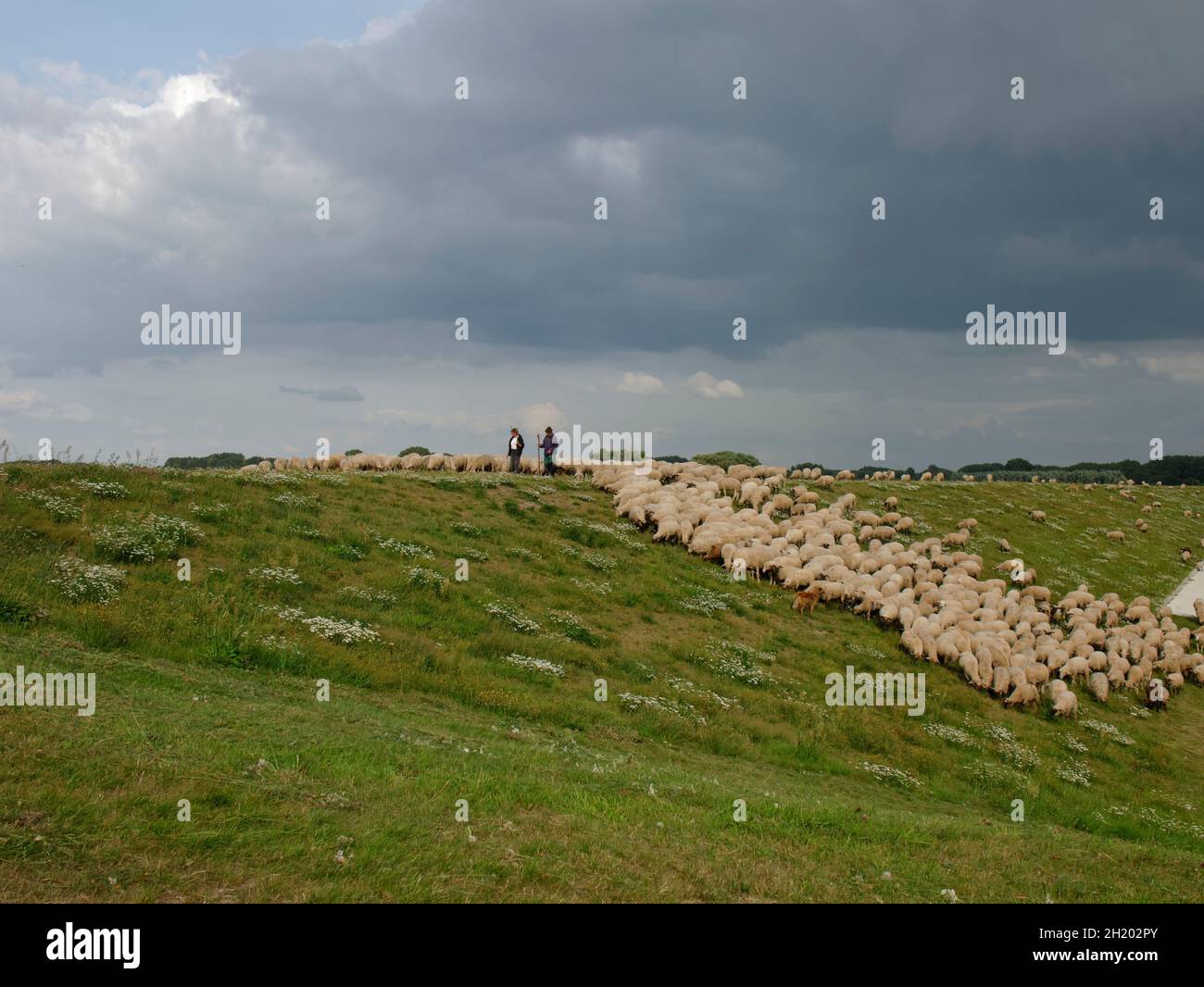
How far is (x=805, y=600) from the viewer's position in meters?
31.3

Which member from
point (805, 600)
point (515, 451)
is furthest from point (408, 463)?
point (805, 600)

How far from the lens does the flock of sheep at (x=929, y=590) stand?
96.8ft

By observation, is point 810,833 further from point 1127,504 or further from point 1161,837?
point 1127,504

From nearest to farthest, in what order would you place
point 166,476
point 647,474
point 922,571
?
point 166,476 → point 922,571 → point 647,474

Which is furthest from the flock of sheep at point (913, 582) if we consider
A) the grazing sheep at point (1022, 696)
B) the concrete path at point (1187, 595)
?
the concrete path at point (1187, 595)

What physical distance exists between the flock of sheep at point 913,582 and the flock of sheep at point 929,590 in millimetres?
58

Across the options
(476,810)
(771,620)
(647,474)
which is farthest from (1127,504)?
(476,810)

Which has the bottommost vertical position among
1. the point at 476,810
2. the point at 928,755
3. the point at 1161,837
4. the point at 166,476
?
the point at 1161,837

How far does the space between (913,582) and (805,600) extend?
260 inches

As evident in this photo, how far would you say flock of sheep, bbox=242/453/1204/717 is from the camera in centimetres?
2962

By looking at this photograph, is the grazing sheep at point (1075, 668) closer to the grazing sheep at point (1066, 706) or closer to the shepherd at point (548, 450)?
the grazing sheep at point (1066, 706)

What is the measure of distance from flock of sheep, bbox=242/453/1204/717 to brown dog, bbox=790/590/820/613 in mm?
503
